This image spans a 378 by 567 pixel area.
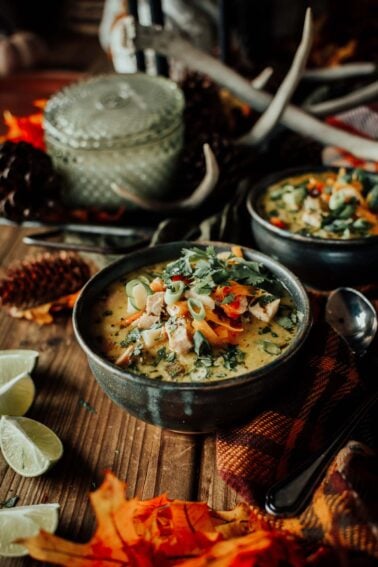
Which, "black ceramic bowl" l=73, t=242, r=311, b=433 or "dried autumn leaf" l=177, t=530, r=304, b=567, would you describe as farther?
"black ceramic bowl" l=73, t=242, r=311, b=433

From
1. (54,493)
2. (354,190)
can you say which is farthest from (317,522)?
(354,190)

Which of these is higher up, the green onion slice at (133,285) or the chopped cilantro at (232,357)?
the green onion slice at (133,285)

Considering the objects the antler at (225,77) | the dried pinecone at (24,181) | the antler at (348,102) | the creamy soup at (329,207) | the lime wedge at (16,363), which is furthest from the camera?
the antler at (348,102)

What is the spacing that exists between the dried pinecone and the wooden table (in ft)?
1.53

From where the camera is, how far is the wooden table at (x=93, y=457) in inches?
44.1

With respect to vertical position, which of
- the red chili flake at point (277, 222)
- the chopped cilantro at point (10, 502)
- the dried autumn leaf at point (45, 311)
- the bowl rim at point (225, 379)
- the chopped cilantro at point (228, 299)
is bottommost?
the dried autumn leaf at point (45, 311)

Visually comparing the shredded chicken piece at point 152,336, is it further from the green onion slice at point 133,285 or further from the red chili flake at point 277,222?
the red chili flake at point 277,222

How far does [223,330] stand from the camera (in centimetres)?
116

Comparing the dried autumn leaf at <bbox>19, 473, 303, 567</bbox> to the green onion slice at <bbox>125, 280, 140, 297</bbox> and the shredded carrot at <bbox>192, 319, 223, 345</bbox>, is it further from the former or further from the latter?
the green onion slice at <bbox>125, 280, 140, 297</bbox>

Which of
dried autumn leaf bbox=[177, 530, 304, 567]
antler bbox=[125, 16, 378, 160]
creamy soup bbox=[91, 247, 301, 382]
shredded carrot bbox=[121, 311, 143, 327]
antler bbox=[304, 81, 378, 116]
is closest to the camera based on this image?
dried autumn leaf bbox=[177, 530, 304, 567]

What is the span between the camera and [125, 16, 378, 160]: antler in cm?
185

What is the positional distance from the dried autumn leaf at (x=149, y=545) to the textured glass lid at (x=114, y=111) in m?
1.03

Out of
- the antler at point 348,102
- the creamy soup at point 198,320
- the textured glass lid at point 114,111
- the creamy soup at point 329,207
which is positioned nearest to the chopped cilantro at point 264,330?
the creamy soup at point 198,320

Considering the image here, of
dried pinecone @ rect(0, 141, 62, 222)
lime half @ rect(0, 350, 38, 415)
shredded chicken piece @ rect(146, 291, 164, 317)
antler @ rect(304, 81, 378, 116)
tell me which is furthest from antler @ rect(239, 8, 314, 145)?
lime half @ rect(0, 350, 38, 415)
